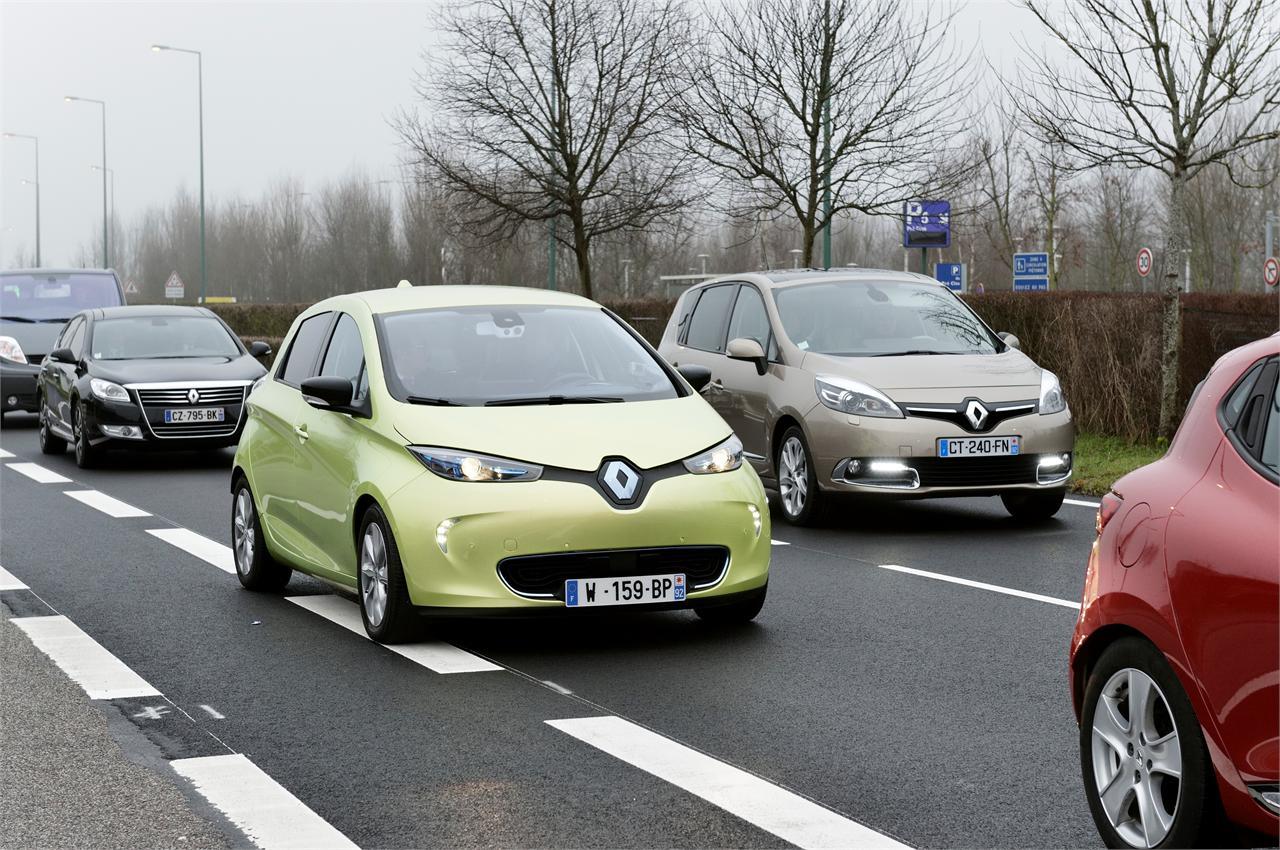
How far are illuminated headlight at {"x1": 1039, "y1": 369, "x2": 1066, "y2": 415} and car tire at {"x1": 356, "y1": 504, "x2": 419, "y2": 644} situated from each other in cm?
564

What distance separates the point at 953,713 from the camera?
249 inches

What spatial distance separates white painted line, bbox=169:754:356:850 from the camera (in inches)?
187

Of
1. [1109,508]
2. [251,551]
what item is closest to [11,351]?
[251,551]

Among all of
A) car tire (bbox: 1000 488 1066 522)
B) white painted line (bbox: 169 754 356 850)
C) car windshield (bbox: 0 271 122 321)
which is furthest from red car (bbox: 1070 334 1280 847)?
car windshield (bbox: 0 271 122 321)

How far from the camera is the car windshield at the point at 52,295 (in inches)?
1014

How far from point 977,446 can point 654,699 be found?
552 cm

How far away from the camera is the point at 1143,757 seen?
4301mm

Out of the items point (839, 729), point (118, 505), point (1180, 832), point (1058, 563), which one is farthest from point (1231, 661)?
point (118, 505)

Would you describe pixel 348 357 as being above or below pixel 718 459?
above

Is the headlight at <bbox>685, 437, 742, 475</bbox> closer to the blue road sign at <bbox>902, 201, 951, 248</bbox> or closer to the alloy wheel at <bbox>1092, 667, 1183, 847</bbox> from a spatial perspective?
the alloy wheel at <bbox>1092, 667, 1183, 847</bbox>

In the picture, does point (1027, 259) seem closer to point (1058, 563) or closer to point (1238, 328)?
point (1238, 328)

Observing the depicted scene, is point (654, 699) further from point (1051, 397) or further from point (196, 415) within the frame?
point (196, 415)

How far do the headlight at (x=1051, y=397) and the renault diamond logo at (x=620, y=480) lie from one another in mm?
5205

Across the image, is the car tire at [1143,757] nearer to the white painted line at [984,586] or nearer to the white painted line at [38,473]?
the white painted line at [984,586]
